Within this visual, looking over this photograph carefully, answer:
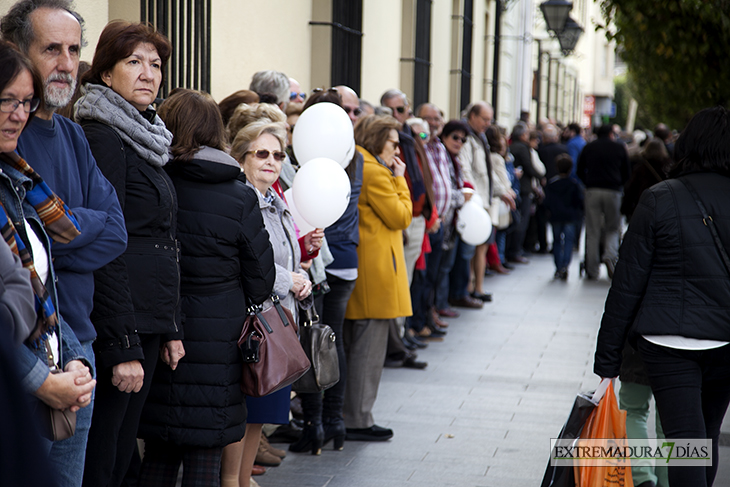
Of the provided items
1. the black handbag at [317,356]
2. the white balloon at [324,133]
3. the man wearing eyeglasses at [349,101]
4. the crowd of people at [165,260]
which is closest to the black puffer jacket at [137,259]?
the crowd of people at [165,260]

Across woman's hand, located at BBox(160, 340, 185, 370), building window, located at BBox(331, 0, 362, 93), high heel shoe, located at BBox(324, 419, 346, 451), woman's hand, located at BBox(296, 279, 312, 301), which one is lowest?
high heel shoe, located at BBox(324, 419, 346, 451)

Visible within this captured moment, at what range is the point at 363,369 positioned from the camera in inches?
206

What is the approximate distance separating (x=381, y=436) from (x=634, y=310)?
2.18 metres

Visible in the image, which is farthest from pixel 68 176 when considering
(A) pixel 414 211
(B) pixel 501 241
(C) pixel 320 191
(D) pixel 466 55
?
(D) pixel 466 55

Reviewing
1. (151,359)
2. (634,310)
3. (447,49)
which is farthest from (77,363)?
(447,49)

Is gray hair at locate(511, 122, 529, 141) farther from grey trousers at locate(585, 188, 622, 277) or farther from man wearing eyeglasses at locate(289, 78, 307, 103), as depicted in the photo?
man wearing eyeglasses at locate(289, 78, 307, 103)

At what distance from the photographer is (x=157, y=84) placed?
3260mm

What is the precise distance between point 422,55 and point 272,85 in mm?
8671

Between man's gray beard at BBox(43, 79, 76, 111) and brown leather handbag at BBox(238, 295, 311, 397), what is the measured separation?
1263 mm

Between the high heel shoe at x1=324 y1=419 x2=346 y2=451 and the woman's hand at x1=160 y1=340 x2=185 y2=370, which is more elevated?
the woman's hand at x1=160 y1=340 x2=185 y2=370

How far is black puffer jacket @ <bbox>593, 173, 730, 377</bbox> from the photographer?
344 centimetres

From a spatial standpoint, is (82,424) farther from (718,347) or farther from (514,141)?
(514,141)

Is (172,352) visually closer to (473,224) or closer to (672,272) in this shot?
(672,272)

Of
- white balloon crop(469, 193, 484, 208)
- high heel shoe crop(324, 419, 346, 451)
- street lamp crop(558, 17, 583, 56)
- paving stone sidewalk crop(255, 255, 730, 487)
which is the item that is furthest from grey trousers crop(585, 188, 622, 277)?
high heel shoe crop(324, 419, 346, 451)
